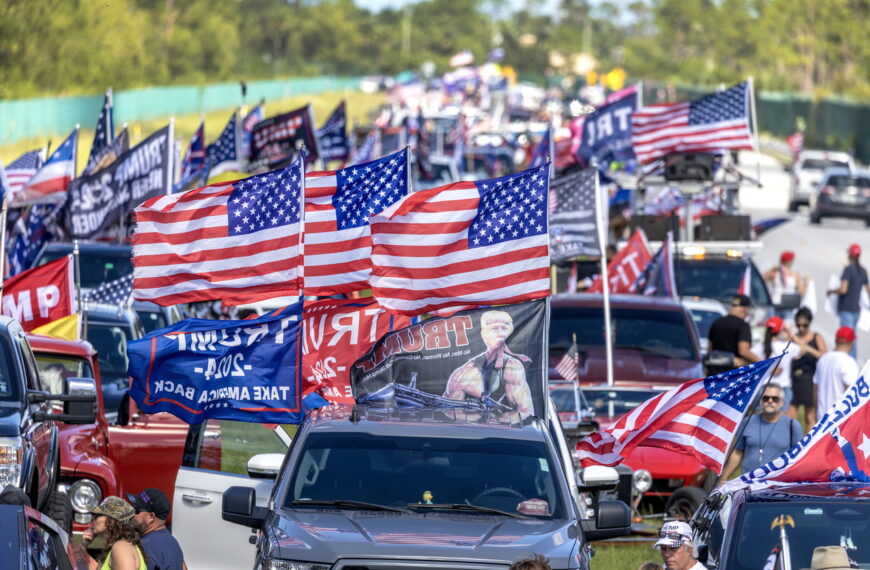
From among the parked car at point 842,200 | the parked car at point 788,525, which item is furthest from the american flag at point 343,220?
the parked car at point 842,200

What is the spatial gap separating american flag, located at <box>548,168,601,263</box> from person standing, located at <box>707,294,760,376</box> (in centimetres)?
147

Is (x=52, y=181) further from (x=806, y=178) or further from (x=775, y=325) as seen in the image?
(x=806, y=178)

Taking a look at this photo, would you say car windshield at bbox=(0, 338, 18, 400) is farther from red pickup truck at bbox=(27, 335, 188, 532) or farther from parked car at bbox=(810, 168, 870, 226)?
parked car at bbox=(810, 168, 870, 226)

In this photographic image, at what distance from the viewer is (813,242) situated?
46469 millimetres

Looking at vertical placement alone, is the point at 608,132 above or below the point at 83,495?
above

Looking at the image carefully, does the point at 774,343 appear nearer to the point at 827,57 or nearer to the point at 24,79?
the point at 24,79

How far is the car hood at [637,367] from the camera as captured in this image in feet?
56.6

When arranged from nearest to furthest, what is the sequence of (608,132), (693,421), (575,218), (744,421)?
(693,421), (744,421), (575,218), (608,132)

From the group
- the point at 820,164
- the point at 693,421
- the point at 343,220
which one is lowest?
the point at 820,164

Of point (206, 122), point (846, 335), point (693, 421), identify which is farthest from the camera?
point (206, 122)

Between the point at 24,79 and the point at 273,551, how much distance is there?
51561mm

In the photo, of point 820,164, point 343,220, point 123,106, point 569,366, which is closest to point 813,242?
point 820,164

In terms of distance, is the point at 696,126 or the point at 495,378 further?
the point at 696,126

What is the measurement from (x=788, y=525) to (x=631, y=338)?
8.97m
